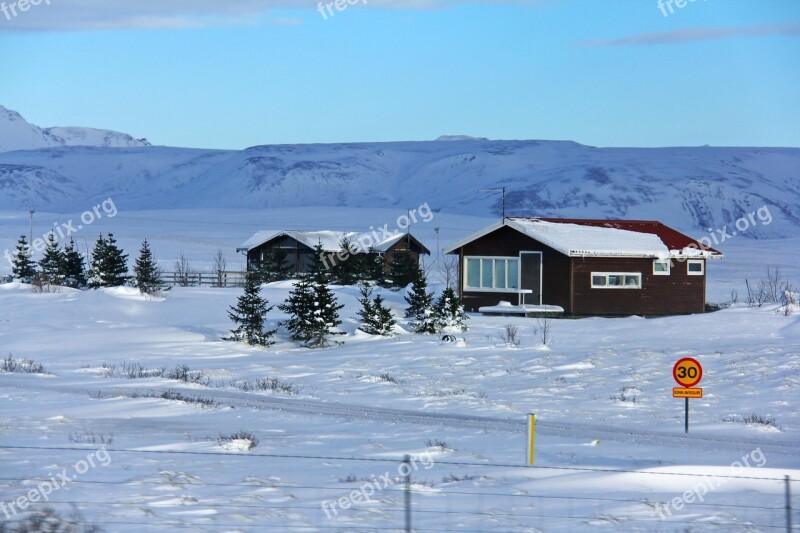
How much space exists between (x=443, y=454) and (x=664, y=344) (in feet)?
57.6

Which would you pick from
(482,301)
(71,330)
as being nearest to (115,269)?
(71,330)

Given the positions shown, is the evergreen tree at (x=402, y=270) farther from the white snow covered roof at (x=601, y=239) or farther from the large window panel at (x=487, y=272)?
the large window panel at (x=487, y=272)

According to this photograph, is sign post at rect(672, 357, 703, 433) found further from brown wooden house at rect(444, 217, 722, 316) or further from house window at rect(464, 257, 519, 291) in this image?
house window at rect(464, 257, 519, 291)

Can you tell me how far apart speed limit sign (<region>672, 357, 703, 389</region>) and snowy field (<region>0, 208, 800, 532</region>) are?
0.88 metres

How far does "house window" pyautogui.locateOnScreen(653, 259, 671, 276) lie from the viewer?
1527 inches

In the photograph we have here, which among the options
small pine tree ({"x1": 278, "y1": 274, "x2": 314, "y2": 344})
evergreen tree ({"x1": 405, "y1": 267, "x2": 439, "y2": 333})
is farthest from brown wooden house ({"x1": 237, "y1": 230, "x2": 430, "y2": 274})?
small pine tree ({"x1": 278, "y1": 274, "x2": 314, "y2": 344})

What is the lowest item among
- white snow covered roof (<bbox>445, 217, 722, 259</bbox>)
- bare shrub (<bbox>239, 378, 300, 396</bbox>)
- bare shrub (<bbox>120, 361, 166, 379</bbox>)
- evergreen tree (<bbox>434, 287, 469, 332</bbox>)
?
bare shrub (<bbox>239, 378, 300, 396</bbox>)

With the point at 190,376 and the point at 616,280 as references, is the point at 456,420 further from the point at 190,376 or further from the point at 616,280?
the point at 616,280

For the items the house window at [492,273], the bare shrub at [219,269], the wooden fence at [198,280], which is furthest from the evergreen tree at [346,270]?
the house window at [492,273]

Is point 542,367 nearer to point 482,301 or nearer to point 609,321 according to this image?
point 609,321

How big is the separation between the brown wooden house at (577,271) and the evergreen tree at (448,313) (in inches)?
237

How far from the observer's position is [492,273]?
39719 millimetres

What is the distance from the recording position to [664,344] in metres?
29.6

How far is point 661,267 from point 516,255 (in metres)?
5.81
